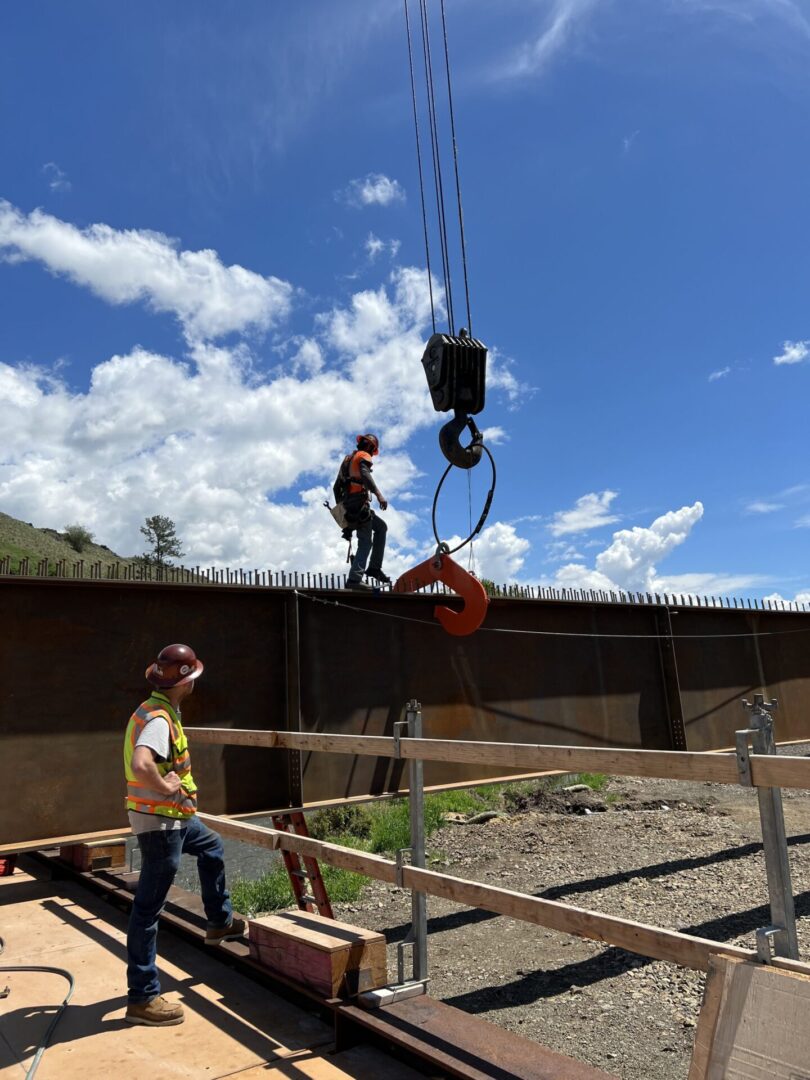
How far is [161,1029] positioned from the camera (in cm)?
336

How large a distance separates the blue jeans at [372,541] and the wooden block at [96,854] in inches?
128

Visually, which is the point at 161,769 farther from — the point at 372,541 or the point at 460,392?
the point at 372,541

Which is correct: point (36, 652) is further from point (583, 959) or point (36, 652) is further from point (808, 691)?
point (808, 691)

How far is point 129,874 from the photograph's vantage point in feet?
18.5

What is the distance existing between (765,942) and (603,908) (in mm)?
5875

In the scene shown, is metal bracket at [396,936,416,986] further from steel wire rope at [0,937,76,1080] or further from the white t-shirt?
steel wire rope at [0,937,76,1080]

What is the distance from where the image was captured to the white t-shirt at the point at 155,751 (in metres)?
3.62

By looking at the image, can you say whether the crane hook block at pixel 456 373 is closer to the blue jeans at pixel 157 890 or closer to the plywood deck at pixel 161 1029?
the blue jeans at pixel 157 890

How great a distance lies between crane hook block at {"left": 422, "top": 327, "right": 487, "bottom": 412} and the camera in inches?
242

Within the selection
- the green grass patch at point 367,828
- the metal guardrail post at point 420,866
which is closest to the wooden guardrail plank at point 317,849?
the metal guardrail post at point 420,866

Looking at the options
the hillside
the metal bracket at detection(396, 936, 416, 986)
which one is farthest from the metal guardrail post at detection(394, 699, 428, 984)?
the hillside

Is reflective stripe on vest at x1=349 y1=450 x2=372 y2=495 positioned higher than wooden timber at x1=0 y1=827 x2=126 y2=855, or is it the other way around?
reflective stripe on vest at x1=349 y1=450 x2=372 y2=495

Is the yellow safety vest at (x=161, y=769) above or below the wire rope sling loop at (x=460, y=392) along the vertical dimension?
below

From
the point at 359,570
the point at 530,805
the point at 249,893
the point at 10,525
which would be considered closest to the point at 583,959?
the point at 249,893
